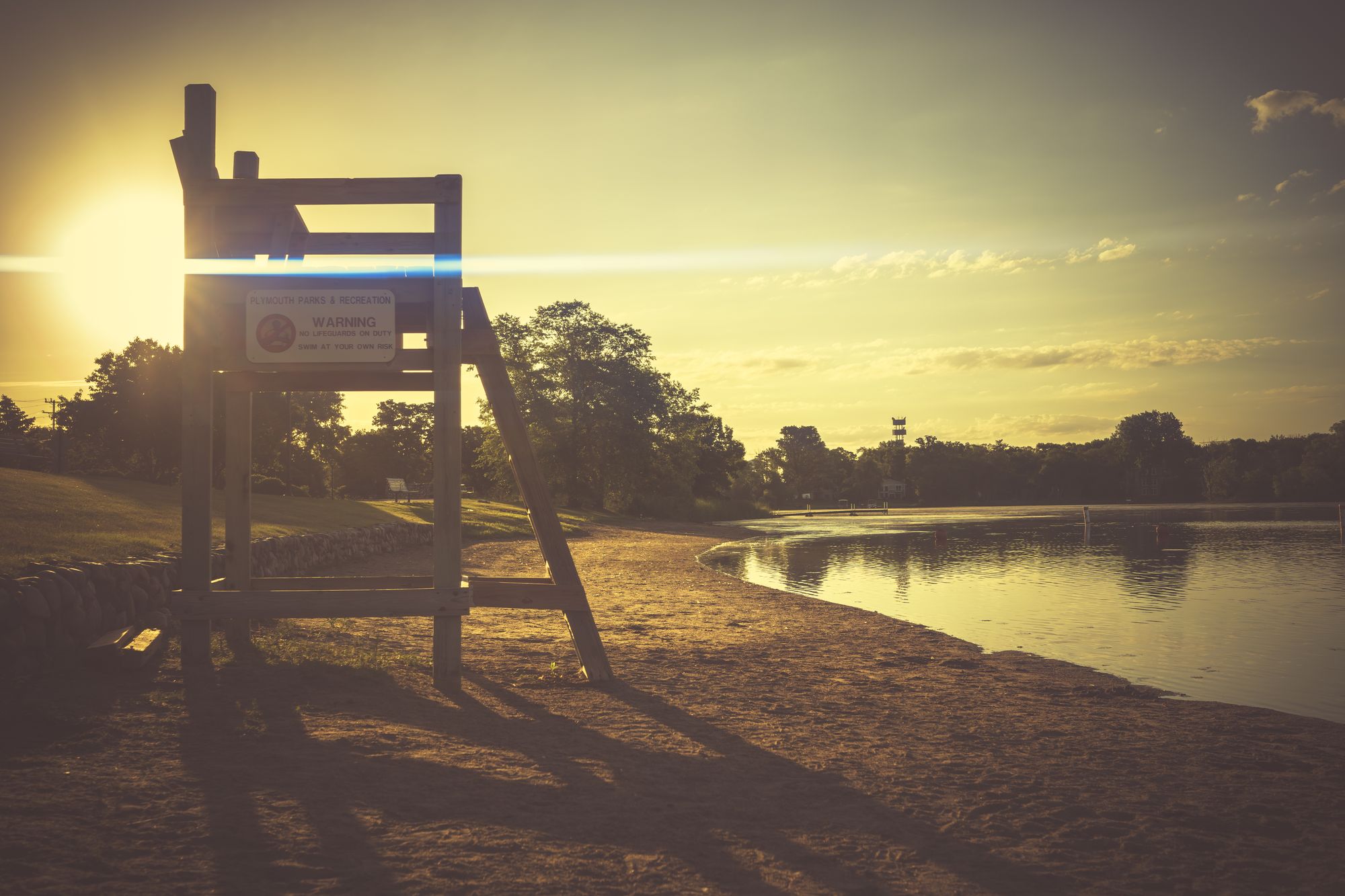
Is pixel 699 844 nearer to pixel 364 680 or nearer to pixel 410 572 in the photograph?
pixel 364 680

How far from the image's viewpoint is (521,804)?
16.9ft

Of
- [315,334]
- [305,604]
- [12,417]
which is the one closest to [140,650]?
[305,604]

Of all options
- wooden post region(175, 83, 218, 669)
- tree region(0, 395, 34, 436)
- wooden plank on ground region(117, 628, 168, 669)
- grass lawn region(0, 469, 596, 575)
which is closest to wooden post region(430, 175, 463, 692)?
wooden post region(175, 83, 218, 669)

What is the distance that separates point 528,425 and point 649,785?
43541mm

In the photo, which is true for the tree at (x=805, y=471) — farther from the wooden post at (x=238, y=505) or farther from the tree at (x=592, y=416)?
the wooden post at (x=238, y=505)

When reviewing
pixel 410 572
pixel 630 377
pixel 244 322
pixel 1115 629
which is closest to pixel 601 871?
pixel 244 322

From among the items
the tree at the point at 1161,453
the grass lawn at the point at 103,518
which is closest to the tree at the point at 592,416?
the grass lawn at the point at 103,518

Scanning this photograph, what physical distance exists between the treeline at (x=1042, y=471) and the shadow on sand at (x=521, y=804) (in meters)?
121

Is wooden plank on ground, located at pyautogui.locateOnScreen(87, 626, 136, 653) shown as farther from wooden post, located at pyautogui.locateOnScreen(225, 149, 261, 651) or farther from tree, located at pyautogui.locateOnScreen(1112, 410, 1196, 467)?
tree, located at pyautogui.locateOnScreen(1112, 410, 1196, 467)

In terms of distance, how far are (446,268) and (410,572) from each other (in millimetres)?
13670

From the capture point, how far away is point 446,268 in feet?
25.0

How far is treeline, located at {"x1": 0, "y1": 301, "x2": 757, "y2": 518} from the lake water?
2114 cm

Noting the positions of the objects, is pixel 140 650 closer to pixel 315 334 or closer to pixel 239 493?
pixel 239 493

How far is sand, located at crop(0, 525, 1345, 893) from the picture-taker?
426cm
